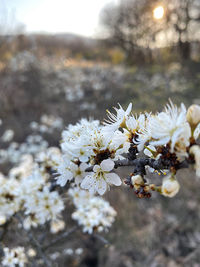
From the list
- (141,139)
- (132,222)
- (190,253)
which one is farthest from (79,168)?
(132,222)

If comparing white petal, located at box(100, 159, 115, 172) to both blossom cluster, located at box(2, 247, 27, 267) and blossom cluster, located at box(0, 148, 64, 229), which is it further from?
blossom cluster, located at box(2, 247, 27, 267)

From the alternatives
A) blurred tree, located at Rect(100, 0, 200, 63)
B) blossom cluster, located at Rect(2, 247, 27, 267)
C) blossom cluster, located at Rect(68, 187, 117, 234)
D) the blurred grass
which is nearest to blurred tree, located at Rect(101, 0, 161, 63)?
blurred tree, located at Rect(100, 0, 200, 63)

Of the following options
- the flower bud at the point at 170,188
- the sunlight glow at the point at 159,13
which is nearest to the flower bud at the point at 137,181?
the flower bud at the point at 170,188

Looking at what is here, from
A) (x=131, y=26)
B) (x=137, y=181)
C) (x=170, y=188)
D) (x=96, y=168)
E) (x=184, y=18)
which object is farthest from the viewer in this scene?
(x=131, y=26)

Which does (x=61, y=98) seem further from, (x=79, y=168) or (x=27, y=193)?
(x=79, y=168)

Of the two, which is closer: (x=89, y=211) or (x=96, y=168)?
(x=96, y=168)

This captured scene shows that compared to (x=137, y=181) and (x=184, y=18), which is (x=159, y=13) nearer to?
(x=137, y=181)

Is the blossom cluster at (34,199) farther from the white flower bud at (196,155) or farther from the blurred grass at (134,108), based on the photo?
the white flower bud at (196,155)

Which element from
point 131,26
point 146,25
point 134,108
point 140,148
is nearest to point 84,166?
point 140,148
